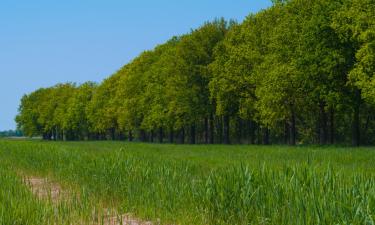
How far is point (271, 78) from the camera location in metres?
45.9

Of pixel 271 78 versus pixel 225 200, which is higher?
pixel 271 78

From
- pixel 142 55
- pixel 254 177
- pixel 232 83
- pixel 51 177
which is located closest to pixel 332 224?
pixel 254 177

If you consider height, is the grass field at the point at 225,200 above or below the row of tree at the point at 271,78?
below

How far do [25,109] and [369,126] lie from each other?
358 feet

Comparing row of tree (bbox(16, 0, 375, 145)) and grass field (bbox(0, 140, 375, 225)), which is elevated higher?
row of tree (bbox(16, 0, 375, 145))

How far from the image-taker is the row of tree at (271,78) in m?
40.5

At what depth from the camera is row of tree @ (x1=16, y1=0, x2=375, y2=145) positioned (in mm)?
40531

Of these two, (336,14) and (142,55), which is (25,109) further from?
(336,14)

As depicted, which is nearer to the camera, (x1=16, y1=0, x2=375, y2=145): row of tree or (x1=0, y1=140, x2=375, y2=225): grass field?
(x1=0, y1=140, x2=375, y2=225): grass field

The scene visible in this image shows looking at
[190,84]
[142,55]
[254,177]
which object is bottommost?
[254,177]

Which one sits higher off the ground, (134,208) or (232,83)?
(232,83)

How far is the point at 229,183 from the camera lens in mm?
9867

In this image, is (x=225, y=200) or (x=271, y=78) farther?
(x=271, y=78)

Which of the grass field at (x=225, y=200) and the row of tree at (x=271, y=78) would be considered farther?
the row of tree at (x=271, y=78)
